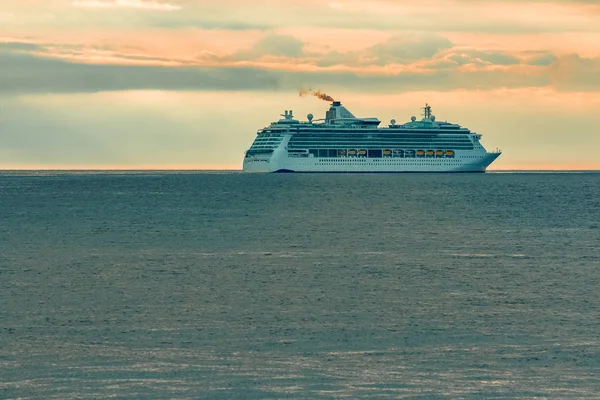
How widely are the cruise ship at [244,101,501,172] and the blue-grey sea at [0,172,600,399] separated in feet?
411

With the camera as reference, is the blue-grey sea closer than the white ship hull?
Yes

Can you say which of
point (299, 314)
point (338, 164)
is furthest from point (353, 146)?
Answer: point (299, 314)

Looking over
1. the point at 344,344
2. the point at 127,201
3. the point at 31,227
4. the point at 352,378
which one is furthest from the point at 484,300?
the point at 127,201

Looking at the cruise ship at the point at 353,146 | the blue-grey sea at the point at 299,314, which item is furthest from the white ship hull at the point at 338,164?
the blue-grey sea at the point at 299,314

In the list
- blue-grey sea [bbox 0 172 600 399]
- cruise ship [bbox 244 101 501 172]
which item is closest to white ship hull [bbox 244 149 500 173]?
cruise ship [bbox 244 101 501 172]

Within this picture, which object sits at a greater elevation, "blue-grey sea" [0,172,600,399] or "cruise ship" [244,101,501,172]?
"cruise ship" [244,101,501,172]

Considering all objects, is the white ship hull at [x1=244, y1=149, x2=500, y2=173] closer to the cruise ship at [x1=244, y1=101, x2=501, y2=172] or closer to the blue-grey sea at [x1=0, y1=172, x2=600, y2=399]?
the cruise ship at [x1=244, y1=101, x2=501, y2=172]

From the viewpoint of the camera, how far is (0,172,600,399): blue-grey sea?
2175 centimetres

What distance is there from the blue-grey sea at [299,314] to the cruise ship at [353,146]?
125 metres

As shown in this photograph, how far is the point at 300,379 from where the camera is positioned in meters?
21.9

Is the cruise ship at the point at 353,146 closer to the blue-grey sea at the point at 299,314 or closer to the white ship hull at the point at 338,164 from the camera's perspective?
the white ship hull at the point at 338,164

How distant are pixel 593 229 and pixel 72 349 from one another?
153 feet

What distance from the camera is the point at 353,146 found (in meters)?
191

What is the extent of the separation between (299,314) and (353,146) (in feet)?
532
